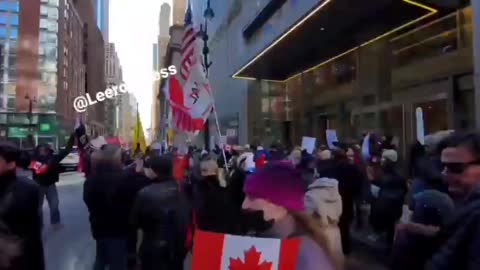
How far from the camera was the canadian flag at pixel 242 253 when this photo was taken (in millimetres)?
2352

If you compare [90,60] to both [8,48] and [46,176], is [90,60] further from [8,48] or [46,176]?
[46,176]

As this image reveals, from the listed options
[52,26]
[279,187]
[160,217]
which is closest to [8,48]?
[52,26]

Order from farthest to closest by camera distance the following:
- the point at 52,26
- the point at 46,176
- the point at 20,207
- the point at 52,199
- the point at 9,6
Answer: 1. the point at 52,26
2. the point at 9,6
3. the point at 52,199
4. the point at 46,176
5. the point at 20,207

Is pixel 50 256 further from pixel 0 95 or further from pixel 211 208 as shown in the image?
pixel 0 95

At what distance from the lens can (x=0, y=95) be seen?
8712 cm

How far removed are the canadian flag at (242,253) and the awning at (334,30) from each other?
1291 centimetres

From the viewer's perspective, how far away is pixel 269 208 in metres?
2.54

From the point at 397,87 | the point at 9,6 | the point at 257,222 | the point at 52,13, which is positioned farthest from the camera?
the point at 52,13

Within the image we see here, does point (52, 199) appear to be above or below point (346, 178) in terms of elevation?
below

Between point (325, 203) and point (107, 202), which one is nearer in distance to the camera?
point (325, 203)

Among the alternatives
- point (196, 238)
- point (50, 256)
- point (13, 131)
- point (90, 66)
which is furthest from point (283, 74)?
point (90, 66)

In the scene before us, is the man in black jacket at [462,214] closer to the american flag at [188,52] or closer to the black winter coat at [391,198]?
the black winter coat at [391,198]

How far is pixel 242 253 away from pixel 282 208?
0.26m

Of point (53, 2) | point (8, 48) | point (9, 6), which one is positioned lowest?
point (8, 48)
